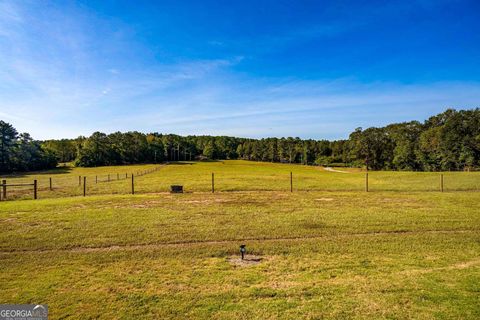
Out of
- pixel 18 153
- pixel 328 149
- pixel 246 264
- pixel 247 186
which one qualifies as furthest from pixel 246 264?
pixel 328 149

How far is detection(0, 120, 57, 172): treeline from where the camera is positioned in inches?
2731

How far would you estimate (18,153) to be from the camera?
71.6 metres

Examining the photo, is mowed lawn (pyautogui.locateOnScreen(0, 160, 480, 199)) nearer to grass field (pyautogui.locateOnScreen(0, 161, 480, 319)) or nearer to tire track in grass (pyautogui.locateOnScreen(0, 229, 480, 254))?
grass field (pyautogui.locateOnScreen(0, 161, 480, 319))

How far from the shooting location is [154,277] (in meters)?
6.20

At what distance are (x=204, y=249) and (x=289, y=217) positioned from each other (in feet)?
17.2

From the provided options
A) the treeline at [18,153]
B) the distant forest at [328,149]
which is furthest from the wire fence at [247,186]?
the treeline at [18,153]

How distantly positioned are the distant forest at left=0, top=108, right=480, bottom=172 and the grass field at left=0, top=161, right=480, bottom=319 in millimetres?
60498

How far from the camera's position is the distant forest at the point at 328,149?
198 feet

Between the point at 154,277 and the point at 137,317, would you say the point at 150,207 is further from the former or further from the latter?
the point at 137,317
